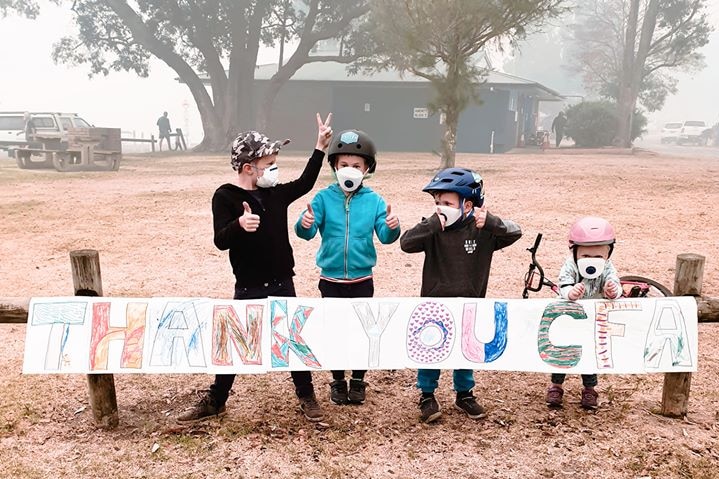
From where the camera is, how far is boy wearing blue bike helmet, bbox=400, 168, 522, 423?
3.75 meters

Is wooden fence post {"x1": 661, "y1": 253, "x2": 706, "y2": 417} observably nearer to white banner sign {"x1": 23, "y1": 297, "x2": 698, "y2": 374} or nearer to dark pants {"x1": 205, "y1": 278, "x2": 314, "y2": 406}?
white banner sign {"x1": 23, "y1": 297, "x2": 698, "y2": 374}

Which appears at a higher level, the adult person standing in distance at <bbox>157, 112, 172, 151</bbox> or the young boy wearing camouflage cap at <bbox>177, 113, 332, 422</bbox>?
the adult person standing in distance at <bbox>157, 112, 172, 151</bbox>

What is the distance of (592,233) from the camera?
12.6 ft

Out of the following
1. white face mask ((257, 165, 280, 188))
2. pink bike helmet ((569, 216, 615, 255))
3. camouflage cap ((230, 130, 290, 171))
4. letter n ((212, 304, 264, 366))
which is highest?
camouflage cap ((230, 130, 290, 171))

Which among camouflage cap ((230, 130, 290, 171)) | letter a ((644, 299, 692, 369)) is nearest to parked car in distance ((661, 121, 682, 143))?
letter a ((644, 299, 692, 369))

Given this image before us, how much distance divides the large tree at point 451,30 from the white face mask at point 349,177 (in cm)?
1425

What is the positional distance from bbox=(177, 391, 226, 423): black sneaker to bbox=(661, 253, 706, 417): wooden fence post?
2.85 m

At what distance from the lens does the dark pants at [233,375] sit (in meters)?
3.91

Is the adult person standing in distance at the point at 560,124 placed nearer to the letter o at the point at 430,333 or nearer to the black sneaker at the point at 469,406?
the black sneaker at the point at 469,406

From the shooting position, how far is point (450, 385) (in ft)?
15.2

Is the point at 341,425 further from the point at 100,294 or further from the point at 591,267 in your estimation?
the point at 591,267

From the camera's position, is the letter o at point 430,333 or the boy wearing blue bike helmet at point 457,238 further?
the letter o at point 430,333

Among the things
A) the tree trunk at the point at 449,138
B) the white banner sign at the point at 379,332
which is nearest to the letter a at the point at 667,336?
the white banner sign at the point at 379,332

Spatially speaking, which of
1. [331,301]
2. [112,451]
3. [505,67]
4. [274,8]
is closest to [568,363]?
[331,301]
